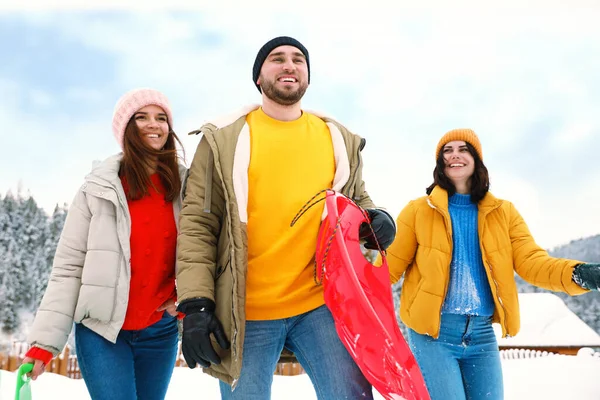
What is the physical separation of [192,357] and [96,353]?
0.69 m

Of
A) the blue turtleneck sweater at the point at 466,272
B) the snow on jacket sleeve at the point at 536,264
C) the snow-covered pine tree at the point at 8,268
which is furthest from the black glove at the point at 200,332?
the snow-covered pine tree at the point at 8,268

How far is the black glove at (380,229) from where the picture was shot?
232 centimetres

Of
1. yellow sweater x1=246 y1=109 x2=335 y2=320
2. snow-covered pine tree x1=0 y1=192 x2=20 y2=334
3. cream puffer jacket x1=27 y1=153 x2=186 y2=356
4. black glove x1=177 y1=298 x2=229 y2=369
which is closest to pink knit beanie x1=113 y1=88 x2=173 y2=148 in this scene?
cream puffer jacket x1=27 y1=153 x2=186 y2=356

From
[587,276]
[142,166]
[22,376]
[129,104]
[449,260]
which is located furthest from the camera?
[449,260]

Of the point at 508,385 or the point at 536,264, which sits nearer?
the point at 536,264

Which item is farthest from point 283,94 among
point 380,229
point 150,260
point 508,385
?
point 508,385

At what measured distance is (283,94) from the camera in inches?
100

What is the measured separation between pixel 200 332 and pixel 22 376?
108cm

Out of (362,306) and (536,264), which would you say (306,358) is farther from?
(536,264)

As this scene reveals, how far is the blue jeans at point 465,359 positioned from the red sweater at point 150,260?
1749 mm

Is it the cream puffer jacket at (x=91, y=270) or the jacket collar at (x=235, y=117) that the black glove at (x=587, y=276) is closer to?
the jacket collar at (x=235, y=117)

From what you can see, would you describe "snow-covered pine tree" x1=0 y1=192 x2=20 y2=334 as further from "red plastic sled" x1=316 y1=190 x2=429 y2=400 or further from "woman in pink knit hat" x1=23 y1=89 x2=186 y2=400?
"red plastic sled" x1=316 y1=190 x2=429 y2=400

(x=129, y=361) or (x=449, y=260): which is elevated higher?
(x=449, y=260)

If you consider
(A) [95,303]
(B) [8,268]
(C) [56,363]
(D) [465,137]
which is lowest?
(C) [56,363]
